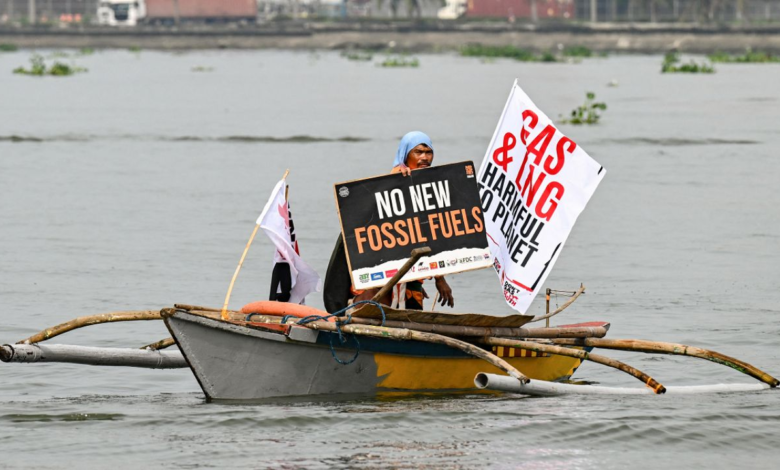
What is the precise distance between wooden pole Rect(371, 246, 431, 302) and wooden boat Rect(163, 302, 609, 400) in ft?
0.69

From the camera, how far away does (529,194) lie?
12836 mm

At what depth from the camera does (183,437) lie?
10922 millimetres

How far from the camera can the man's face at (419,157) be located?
11.8 metres

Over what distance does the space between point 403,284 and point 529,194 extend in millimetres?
1632

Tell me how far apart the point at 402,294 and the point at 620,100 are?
48.8 metres

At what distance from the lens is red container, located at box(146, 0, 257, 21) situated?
145 m

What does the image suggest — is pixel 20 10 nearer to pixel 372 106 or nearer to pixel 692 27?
pixel 692 27

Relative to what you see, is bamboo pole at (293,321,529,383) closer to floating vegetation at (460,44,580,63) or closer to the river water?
the river water

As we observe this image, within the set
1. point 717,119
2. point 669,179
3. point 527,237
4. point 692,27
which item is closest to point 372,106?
point 717,119

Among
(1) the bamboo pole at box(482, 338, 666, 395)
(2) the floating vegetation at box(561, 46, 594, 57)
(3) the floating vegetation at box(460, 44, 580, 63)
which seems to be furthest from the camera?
(2) the floating vegetation at box(561, 46, 594, 57)

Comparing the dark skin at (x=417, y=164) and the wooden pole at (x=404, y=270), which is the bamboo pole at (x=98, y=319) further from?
the wooden pole at (x=404, y=270)

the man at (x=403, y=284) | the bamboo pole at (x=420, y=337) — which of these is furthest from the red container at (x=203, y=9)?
the bamboo pole at (x=420, y=337)

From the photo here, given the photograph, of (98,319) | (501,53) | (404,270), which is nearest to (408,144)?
(404,270)

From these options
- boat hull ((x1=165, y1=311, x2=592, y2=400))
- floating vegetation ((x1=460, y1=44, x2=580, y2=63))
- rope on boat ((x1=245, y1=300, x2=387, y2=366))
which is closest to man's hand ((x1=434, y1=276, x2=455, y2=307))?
boat hull ((x1=165, y1=311, x2=592, y2=400))
